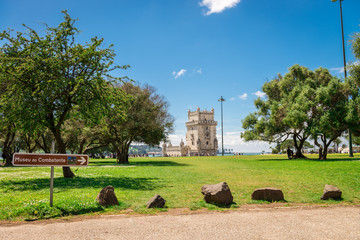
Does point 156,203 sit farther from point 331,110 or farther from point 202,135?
point 202,135

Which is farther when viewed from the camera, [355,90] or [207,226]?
[355,90]

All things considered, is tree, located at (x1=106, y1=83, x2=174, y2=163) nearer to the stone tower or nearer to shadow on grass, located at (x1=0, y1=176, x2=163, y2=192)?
shadow on grass, located at (x1=0, y1=176, x2=163, y2=192)

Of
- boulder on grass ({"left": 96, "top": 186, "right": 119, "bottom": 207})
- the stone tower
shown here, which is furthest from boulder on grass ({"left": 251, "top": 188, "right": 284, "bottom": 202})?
the stone tower

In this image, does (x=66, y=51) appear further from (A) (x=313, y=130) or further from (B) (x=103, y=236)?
(A) (x=313, y=130)

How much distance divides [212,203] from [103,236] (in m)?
3.90

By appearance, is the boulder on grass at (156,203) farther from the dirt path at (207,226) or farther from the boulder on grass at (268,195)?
the boulder on grass at (268,195)

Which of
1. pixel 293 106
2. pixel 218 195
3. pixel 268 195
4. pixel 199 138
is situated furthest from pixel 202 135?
pixel 218 195

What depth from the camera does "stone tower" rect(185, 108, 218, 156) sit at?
136 m

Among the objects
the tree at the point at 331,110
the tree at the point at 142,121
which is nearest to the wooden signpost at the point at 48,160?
the tree at the point at 142,121

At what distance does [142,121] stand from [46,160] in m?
26.0

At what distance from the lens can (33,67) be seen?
1418 centimetres

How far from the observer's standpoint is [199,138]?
449 feet

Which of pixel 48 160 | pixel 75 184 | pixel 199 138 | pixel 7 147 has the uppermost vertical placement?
pixel 199 138

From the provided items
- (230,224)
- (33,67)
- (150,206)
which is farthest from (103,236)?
(33,67)
